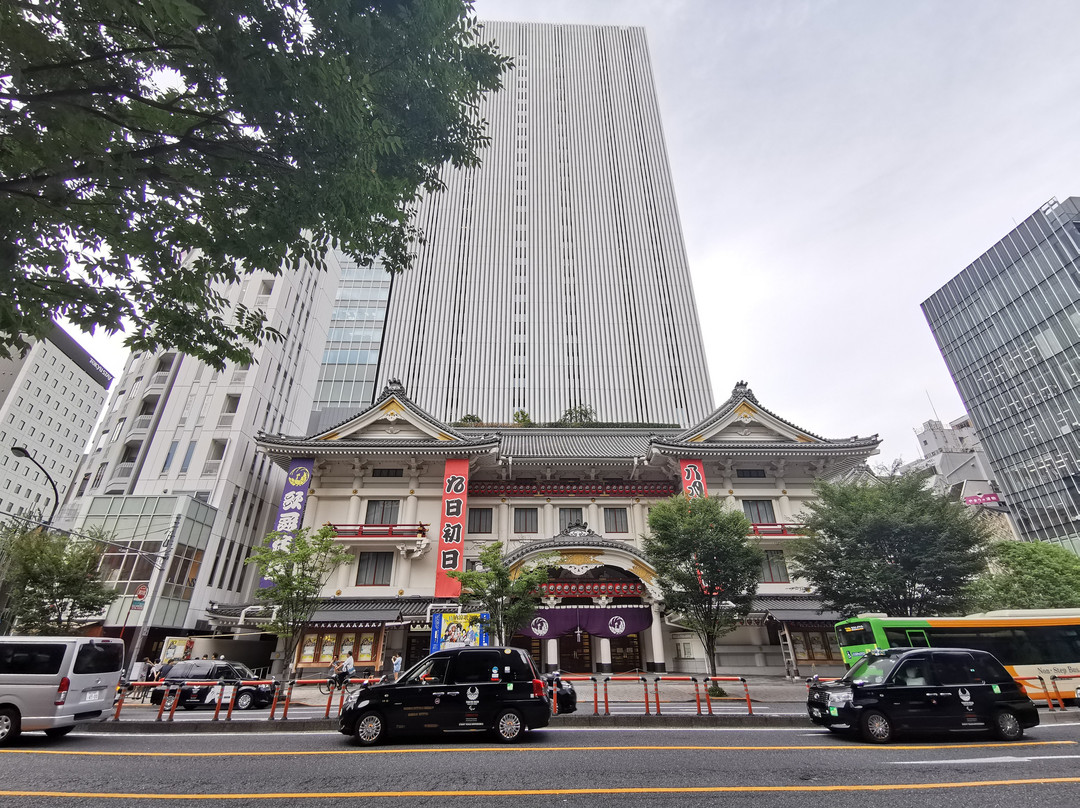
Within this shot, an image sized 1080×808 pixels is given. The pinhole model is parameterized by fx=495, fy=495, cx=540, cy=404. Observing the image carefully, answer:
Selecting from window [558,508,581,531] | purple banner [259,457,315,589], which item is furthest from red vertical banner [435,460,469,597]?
purple banner [259,457,315,589]

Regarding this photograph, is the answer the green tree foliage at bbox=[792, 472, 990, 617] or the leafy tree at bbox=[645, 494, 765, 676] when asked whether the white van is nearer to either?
the leafy tree at bbox=[645, 494, 765, 676]

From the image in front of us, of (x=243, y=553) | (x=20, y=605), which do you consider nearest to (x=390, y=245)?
(x=20, y=605)

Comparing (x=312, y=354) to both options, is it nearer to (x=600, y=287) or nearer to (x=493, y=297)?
(x=493, y=297)

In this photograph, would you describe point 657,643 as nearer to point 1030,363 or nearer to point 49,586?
point 49,586

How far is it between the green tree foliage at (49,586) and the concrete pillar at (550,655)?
71.1 feet

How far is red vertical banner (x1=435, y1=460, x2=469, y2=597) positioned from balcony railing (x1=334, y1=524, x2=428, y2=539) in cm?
132

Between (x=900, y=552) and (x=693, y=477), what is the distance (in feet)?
33.6

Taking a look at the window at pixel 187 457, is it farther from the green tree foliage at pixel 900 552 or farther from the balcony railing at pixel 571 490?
the green tree foliage at pixel 900 552

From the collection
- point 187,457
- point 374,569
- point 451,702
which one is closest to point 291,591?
point 374,569

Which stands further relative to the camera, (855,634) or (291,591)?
(291,591)

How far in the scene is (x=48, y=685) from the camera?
10.7 metres

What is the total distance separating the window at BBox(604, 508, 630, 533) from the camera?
2938cm

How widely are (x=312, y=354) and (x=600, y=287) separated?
53194mm

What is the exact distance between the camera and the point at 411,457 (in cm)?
2903
